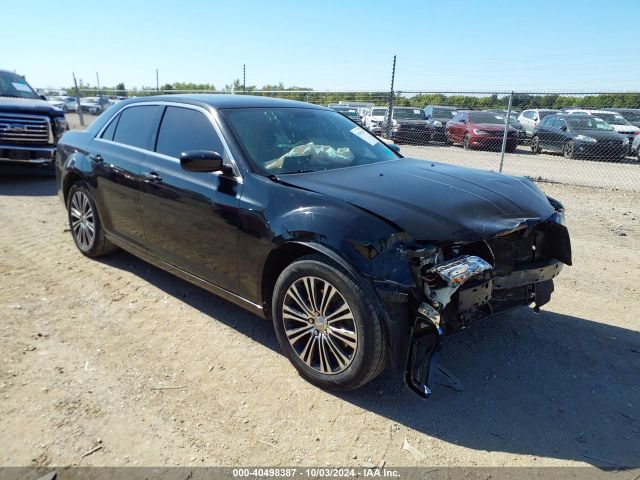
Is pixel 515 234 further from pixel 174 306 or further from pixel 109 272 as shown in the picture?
pixel 109 272

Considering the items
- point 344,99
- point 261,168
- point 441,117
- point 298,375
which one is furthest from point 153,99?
point 441,117

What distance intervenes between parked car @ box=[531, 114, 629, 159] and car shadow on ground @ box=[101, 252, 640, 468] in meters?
12.8

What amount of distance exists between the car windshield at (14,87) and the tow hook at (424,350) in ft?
34.2

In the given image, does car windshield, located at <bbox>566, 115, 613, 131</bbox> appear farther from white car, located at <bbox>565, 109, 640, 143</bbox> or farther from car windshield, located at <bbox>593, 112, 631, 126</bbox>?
car windshield, located at <bbox>593, 112, 631, 126</bbox>

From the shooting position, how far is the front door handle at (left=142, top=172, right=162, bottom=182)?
3.88 metres

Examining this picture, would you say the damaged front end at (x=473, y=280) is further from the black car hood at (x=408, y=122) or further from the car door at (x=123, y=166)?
the black car hood at (x=408, y=122)

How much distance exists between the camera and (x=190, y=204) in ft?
11.8

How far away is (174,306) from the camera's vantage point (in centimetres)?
414

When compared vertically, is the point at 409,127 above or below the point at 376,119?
below

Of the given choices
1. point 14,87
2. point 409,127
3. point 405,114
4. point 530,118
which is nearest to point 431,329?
point 14,87

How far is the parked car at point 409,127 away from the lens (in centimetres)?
1703

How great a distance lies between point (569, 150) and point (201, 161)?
48.8 ft

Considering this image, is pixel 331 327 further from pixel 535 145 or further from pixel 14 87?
Result: pixel 535 145

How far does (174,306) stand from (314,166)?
1710mm
